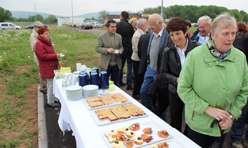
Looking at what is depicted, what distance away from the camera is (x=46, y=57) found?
12.3 ft

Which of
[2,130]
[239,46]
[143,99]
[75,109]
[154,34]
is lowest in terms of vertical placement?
[2,130]

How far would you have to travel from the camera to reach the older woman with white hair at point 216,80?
4.71 feet

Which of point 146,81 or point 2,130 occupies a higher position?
point 146,81

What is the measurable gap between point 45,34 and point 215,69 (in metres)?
3.48

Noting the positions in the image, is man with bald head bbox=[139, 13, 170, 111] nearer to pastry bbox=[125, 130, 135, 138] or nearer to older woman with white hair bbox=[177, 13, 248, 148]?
older woman with white hair bbox=[177, 13, 248, 148]

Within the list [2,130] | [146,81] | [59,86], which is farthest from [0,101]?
[146,81]

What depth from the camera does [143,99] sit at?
3303 mm

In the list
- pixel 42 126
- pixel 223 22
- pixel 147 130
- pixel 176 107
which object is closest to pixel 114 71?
pixel 42 126

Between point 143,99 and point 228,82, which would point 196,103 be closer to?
point 228,82

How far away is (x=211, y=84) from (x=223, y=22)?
525mm

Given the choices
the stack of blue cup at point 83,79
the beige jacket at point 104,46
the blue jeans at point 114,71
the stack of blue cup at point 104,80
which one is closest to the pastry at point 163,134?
the stack of blue cup at point 104,80

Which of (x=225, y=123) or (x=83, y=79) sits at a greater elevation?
(x=83, y=79)

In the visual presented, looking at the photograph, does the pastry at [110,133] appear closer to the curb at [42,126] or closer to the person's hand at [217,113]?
the person's hand at [217,113]

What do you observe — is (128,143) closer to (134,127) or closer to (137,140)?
(137,140)
